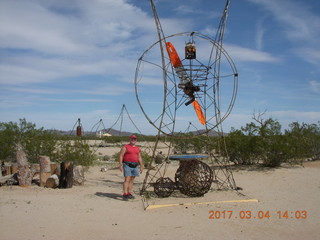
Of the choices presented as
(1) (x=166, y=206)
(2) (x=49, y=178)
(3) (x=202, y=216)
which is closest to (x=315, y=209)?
(3) (x=202, y=216)

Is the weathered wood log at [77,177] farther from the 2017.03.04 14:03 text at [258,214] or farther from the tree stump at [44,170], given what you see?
the 2017.03.04 14:03 text at [258,214]

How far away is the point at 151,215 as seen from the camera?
6.92 metres

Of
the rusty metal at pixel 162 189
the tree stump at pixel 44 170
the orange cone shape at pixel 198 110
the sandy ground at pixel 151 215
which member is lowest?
the sandy ground at pixel 151 215

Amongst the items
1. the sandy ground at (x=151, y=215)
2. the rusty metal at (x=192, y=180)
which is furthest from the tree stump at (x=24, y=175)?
the rusty metal at (x=192, y=180)

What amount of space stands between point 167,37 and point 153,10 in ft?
2.85

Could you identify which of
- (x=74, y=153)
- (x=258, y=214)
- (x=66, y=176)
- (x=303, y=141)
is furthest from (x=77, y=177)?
(x=303, y=141)

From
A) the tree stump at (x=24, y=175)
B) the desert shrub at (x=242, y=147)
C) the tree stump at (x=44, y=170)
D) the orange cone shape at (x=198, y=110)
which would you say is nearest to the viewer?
the orange cone shape at (x=198, y=110)

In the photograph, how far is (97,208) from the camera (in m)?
7.41

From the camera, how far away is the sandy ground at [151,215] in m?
5.68

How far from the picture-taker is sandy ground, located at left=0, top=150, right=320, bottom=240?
18.6ft

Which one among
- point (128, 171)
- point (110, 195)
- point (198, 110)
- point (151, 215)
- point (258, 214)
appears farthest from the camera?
point (198, 110)

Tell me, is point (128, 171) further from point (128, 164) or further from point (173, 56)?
point (173, 56)

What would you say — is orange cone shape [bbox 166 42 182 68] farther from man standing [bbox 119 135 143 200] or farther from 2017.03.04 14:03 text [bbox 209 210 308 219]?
2017.03.04 14:03 text [bbox 209 210 308 219]

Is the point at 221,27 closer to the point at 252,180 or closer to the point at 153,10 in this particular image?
the point at 153,10
